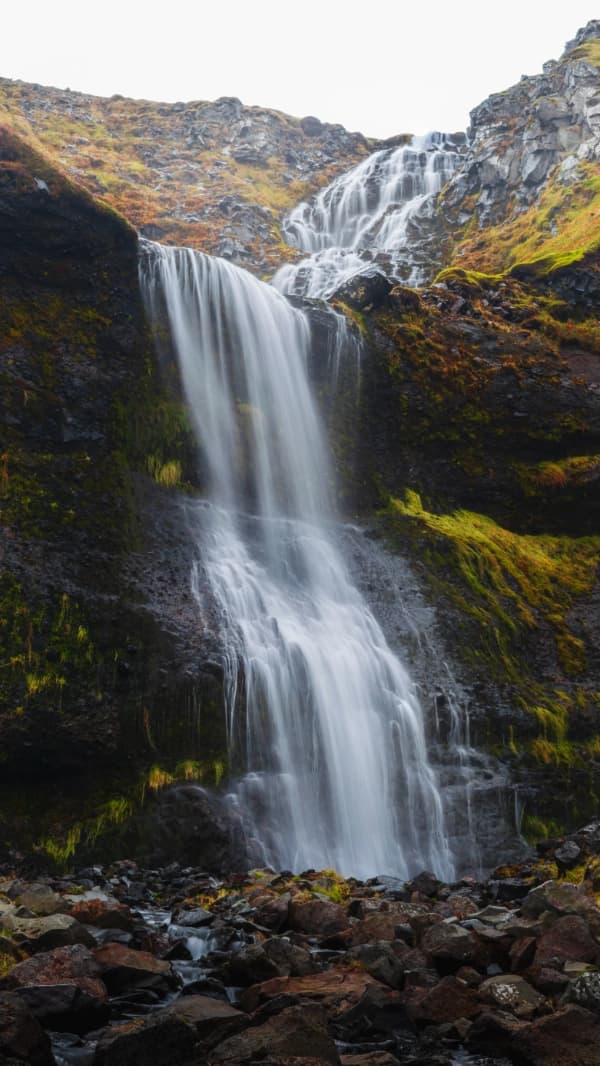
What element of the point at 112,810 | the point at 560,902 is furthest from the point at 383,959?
the point at 112,810

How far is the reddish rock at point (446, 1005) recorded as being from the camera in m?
5.05

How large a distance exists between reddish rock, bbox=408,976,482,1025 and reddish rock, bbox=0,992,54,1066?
2.28 m

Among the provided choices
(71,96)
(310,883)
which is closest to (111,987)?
(310,883)

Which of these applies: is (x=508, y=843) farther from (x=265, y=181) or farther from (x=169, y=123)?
(x=169, y=123)

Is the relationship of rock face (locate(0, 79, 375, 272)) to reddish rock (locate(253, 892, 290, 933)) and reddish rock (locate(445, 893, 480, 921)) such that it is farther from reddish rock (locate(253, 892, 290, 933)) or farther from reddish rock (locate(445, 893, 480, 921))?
reddish rock (locate(253, 892, 290, 933))

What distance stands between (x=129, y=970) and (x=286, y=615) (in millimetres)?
8273

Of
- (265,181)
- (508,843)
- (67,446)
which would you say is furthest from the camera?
(265,181)

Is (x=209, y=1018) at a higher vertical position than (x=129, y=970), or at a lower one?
higher

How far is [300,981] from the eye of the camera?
556 centimetres

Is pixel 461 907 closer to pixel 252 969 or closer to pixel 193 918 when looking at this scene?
pixel 193 918

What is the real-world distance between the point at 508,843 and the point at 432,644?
11.7 feet

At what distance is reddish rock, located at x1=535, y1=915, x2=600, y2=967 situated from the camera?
570cm

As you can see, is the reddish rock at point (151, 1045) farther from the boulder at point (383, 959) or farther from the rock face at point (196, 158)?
the rock face at point (196, 158)

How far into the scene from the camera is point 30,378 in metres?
13.6
